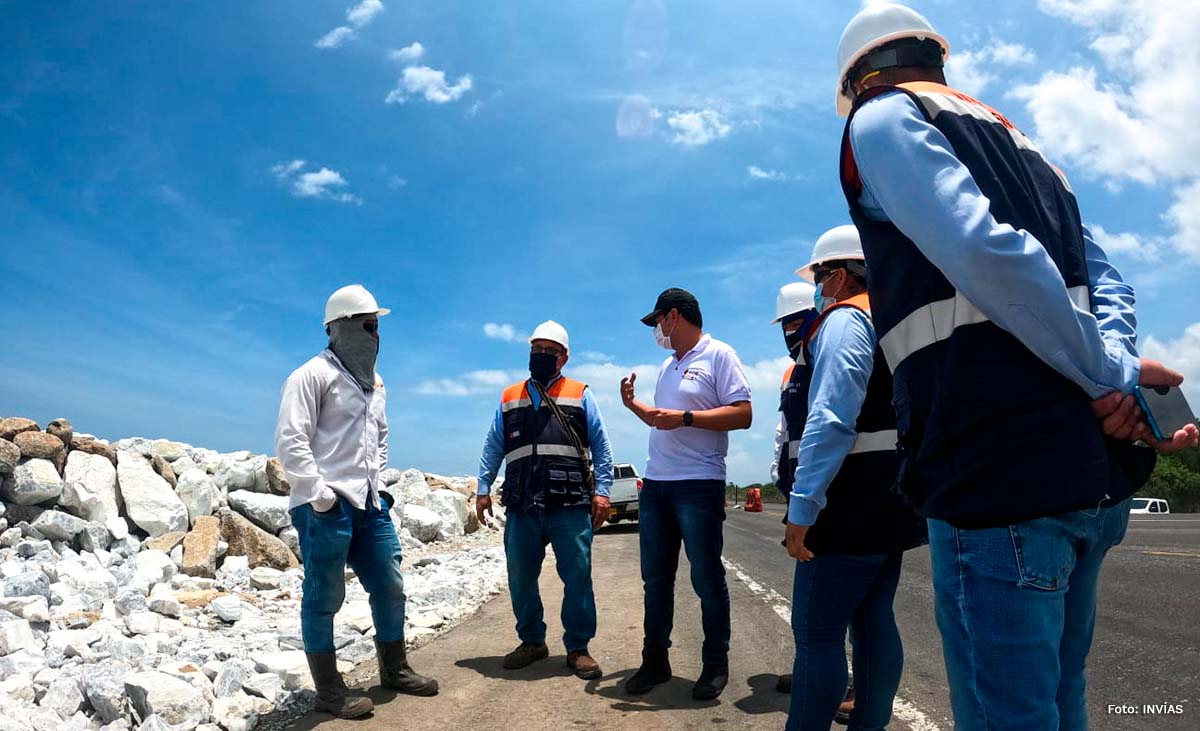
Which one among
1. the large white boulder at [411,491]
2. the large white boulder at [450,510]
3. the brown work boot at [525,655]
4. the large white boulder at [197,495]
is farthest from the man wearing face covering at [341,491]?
the large white boulder at [411,491]

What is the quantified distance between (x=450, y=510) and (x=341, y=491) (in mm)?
13060

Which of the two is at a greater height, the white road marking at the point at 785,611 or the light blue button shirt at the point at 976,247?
the light blue button shirt at the point at 976,247

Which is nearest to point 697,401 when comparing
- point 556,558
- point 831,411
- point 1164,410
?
point 556,558

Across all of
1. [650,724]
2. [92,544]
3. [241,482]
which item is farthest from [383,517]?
[241,482]

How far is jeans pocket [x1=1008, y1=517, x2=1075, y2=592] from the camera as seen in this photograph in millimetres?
1452

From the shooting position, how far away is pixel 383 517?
4.68m

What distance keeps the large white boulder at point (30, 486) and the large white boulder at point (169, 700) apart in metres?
6.68

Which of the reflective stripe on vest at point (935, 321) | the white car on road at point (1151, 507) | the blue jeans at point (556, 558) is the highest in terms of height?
the reflective stripe on vest at point (935, 321)

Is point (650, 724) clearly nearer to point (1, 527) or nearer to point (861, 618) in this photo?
point (861, 618)

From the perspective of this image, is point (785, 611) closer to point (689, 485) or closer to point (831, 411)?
point (689, 485)

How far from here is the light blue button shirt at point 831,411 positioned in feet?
8.73

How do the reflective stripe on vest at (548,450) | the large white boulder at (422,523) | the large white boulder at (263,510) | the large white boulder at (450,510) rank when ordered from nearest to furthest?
1. the reflective stripe on vest at (548,450)
2. the large white boulder at (263,510)
3. the large white boulder at (422,523)
4. the large white boulder at (450,510)

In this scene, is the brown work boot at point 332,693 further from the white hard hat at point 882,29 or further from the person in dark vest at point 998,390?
the white hard hat at point 882,29

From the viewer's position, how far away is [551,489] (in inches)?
207
